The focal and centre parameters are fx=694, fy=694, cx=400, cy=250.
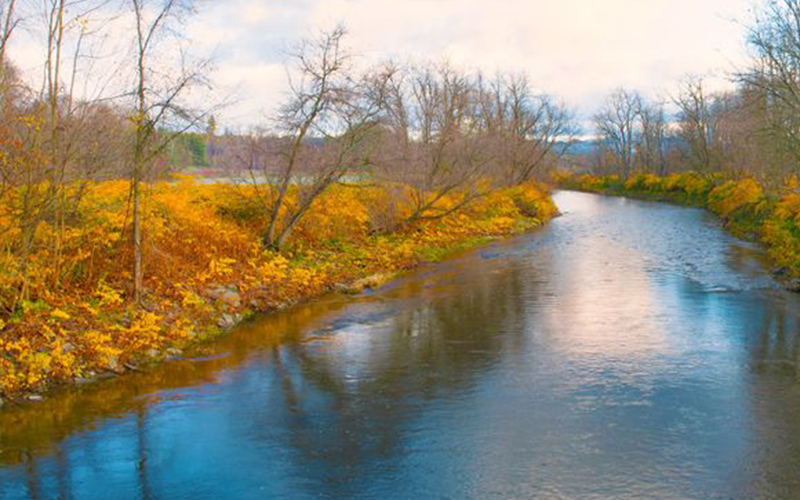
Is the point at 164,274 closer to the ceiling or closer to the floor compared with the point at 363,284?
closer to the ceiling

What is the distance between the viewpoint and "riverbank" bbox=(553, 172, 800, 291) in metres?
22.7

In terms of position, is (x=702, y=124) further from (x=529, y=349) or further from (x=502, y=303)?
(x=529, y=349)

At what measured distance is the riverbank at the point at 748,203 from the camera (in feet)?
74.5

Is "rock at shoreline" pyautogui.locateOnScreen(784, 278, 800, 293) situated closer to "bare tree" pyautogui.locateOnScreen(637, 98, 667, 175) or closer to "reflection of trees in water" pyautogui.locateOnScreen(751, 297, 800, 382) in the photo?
"reflection of trees in water" pyautogui.locateOnScreen(751, 297, 800, 382)

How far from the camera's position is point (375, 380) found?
12.2 m

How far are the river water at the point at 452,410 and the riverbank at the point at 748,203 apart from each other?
523cm

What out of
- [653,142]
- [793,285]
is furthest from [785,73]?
[653,142]

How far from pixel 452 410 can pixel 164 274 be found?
9.53m

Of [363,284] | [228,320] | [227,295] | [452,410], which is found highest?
[227,295]

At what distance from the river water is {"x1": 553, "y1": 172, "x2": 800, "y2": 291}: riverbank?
17.1 feet

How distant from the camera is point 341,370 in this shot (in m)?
12.8

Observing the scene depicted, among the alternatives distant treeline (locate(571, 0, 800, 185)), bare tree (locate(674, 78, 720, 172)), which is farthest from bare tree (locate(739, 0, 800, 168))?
bare tree (locate(674, 78, 720, 172))

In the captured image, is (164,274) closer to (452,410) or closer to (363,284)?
(363,284)

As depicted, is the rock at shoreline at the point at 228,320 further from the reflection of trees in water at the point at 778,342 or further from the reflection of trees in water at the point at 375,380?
the reflection of trees in water at the point at 778,342
